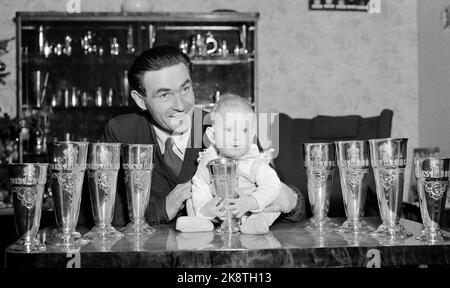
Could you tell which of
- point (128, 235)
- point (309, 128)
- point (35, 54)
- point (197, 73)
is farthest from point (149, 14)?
point (128, 235)

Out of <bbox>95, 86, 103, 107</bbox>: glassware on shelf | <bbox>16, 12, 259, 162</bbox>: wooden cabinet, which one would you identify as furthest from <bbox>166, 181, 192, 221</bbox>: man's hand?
<bbox>95, 86, 103, 107</bbox>: glassware on shelf

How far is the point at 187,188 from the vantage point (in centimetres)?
144

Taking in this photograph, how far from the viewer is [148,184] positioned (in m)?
1.18

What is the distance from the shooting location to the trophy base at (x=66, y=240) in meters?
1.03

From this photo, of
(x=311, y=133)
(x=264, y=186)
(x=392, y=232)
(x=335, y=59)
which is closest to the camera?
(x=392, y=232)

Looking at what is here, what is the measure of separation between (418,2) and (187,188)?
3685 mm

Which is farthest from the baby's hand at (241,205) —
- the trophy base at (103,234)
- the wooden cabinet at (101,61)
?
the wooden cabinet at (101,61)

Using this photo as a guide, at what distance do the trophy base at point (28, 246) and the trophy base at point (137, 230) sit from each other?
0.20 metres

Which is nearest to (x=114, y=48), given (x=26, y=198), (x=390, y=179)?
(x=26, y=198)

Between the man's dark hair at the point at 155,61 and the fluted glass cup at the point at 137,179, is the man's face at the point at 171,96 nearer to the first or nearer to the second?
the man's dark hair at the point at 155,61

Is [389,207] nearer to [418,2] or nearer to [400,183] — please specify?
[400,183]

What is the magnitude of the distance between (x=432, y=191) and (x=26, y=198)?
80 cm

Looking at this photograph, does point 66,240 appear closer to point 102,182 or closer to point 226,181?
point 102,182

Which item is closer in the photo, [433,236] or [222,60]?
[433,236]
